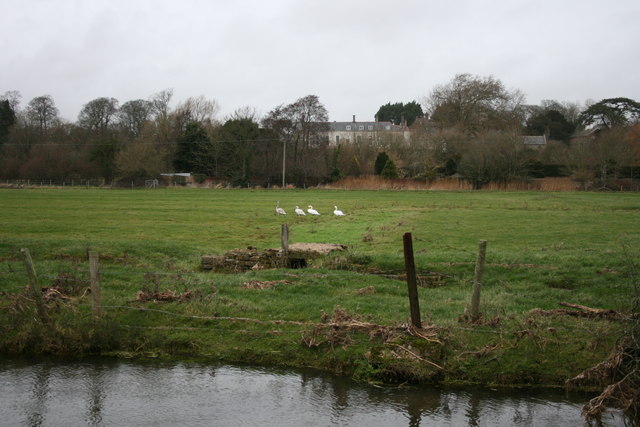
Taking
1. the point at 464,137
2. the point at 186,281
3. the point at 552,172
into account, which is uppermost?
the point at 464,137

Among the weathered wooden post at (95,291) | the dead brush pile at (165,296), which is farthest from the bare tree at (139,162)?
the weathered wooden post at (95,291)

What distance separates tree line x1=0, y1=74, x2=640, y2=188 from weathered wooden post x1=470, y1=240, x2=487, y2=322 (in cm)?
6362

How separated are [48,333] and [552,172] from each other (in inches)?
2931

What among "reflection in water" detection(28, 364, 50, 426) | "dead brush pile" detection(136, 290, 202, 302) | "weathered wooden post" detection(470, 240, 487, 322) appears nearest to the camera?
"reflection in water" detection(28, 364, 50, 426)

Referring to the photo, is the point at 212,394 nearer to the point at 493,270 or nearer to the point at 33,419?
the point at 33,419

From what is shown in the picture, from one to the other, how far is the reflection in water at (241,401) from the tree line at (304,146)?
65.6m

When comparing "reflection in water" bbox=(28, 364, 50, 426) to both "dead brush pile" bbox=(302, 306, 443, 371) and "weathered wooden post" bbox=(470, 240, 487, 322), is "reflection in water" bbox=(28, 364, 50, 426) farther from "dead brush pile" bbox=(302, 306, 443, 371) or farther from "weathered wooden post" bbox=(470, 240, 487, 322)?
"weathered wooden post" bbox=(470, 240, 487, 322)

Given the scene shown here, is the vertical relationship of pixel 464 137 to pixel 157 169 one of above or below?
above

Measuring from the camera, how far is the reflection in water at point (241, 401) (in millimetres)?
7953

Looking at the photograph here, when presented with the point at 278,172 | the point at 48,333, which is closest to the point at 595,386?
the point at 48,333

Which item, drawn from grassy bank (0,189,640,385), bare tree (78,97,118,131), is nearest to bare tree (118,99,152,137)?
bare tree (78,97,118,131)

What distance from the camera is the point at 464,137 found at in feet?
268

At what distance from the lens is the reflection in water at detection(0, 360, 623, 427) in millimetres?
7953

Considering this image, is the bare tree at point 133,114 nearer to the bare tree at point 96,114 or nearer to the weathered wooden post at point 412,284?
the bare tree at point 96,114
